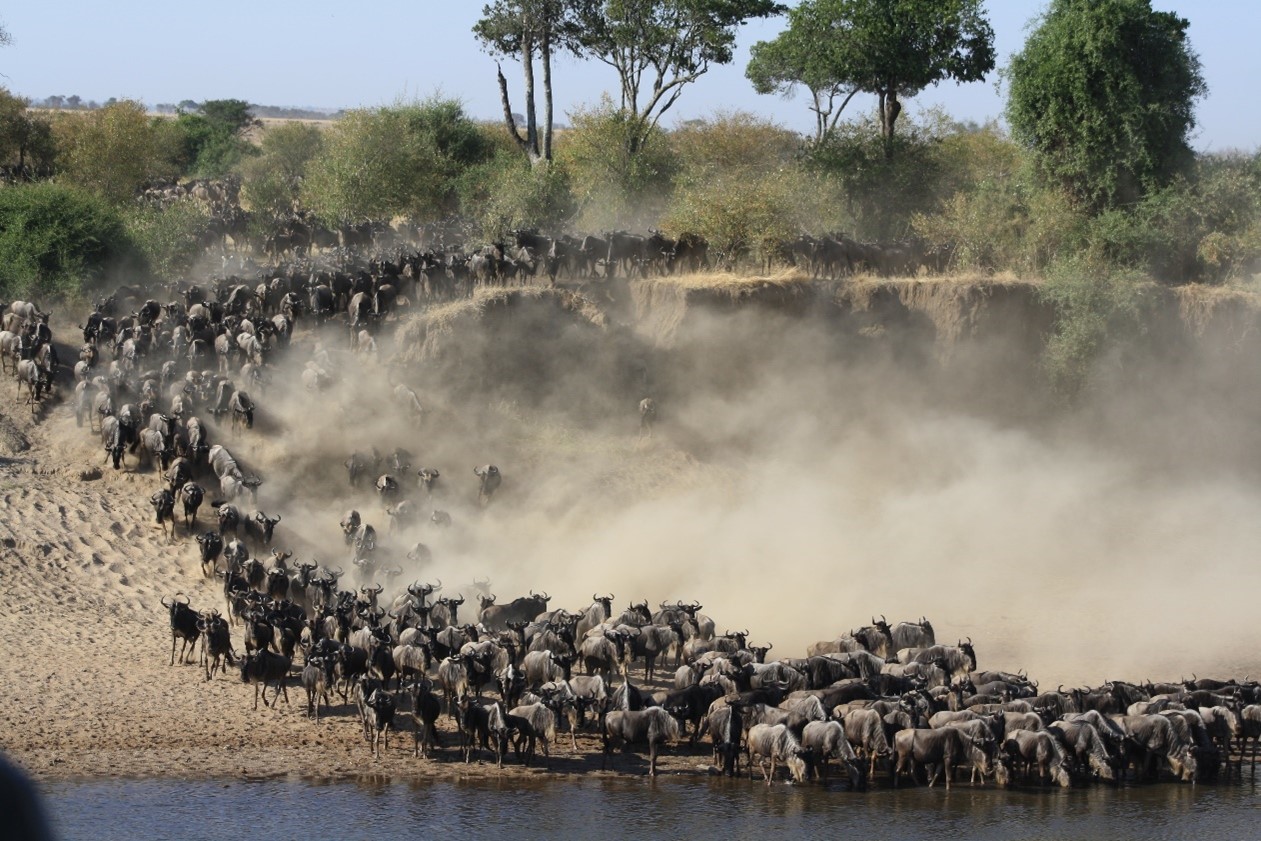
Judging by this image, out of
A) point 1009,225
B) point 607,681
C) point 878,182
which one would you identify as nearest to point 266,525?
point 607,681

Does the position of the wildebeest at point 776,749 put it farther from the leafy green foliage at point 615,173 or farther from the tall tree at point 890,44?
the tall tree at point 890,44

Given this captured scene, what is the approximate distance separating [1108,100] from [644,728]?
87.4ft

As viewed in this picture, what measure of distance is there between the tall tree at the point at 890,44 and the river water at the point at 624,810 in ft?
104

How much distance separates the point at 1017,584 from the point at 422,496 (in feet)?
38.3

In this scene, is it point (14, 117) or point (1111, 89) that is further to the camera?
point (14, 117)

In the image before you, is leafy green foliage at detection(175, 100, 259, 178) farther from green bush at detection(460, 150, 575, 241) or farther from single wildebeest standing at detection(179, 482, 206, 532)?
single wildebeest standing at detection(179, 482, 206, 532)

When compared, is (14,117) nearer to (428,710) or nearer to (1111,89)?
(1111,89)

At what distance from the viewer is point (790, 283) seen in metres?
34.3

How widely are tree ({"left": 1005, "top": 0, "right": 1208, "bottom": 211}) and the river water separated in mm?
23781

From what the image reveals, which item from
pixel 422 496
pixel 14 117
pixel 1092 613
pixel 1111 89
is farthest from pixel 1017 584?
pixel 14 117

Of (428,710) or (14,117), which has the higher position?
(14,117)

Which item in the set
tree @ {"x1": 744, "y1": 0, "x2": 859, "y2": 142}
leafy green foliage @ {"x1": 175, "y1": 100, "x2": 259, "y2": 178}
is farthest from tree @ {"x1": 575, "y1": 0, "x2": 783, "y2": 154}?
leafy green foliage @ {"x1": 175, "y1": 100, "x2": 259, "y2": 178}

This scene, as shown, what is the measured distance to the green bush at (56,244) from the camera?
3603 cm

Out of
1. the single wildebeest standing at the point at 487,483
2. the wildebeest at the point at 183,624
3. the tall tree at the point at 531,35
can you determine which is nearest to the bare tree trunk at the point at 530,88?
the tall tree at the point at 531,35
